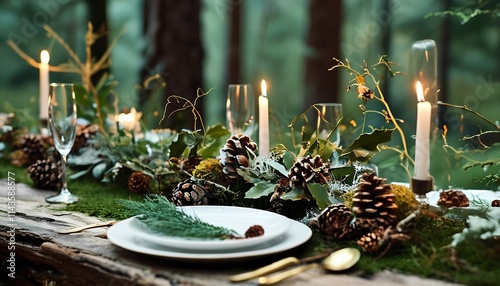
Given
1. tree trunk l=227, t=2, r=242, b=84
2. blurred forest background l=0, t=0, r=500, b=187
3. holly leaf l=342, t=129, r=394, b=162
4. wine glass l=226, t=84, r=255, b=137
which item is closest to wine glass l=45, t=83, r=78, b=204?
wine glass l=226, t=84, r=255, b=137

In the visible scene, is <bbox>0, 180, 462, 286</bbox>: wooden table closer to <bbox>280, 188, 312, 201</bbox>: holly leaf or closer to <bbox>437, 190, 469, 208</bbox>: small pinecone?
<bbox>280, 188, 312, 201</bbox>: holly leaf

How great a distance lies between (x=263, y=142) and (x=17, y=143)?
3.08ft

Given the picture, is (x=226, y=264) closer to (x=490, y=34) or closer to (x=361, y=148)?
(x=361, y=148)

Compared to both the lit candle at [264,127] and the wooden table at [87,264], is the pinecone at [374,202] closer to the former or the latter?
the wooden table at [87,264]

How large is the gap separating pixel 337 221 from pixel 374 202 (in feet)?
0.22

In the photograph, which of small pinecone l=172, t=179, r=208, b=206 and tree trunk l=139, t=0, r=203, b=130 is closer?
small pinecone l=172, t=179, r=208, b=206

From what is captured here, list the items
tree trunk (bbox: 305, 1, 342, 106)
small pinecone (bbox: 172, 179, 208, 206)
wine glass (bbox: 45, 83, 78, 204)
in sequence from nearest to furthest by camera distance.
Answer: small pinecone (bbox: 172, 179, 208, 206), wine glass (bbox: 45, 83, 78, 204), tree trunk (bbox: 305, 1, 342, 106)

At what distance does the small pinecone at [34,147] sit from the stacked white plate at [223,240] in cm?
75

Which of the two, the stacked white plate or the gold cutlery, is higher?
the stacked white plate

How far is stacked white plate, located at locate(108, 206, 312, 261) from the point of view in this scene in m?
0.72

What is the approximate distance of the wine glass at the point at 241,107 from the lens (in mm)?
1267

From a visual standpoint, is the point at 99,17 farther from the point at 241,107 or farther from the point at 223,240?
the point at 223,240

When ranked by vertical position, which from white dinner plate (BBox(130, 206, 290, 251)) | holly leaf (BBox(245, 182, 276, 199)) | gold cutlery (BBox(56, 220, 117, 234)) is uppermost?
holly leaf (BBox(245, 182, 276, 199))

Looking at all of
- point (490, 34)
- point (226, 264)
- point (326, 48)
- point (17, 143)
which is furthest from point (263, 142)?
point (490, 34)
